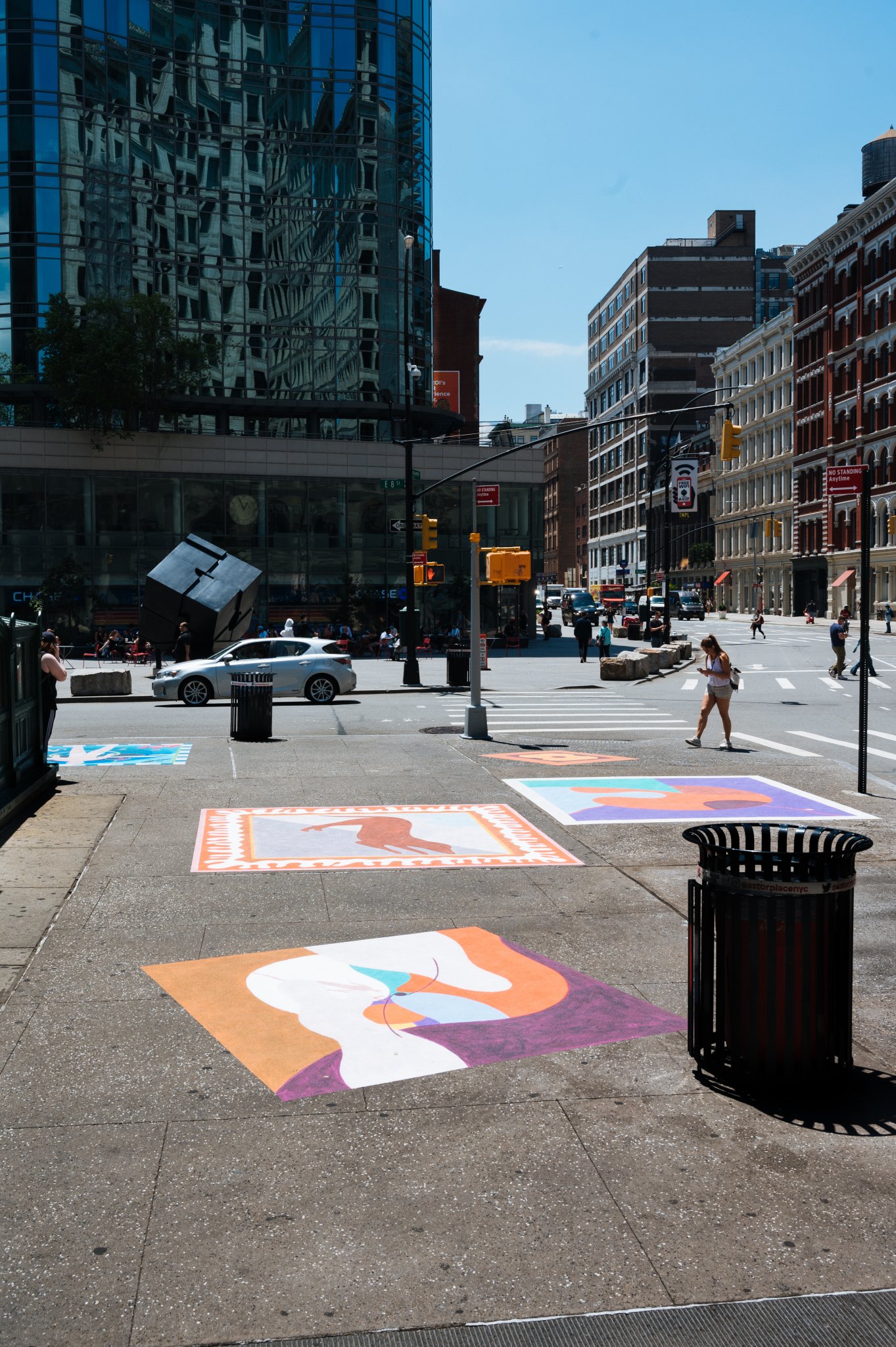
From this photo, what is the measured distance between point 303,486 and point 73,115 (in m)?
20.9

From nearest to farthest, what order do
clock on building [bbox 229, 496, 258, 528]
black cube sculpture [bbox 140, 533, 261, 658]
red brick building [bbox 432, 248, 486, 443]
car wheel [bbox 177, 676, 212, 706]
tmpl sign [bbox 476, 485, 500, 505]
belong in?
tmpl sign [bbox 476, 485, 500, 505], car wheel [bbox 177, 676, 212, 706], black cube sculpture [bbox 140, 533, 261, 658], clock on building [bbox 229, 496, 258, 528], red brick building [bbox 432, 248, 486, 443]

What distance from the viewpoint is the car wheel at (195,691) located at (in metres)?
28.2

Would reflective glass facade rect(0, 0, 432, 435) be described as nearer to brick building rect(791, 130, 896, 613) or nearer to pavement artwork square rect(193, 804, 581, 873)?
brick building rect(791, 130, 896, 613)

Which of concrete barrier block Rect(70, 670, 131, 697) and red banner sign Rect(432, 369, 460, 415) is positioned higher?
red banner sign Rect(432, 369, 460, 415)

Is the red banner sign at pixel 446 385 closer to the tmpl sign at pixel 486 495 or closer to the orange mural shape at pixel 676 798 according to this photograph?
the tmpl sign at pixel 486 495

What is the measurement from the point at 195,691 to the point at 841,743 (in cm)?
1483

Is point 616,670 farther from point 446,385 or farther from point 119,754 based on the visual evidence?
point 446,385

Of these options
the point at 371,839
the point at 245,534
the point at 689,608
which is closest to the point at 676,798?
the point at 371,839

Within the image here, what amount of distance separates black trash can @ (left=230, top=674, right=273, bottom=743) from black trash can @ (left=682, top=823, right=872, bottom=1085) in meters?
14.9

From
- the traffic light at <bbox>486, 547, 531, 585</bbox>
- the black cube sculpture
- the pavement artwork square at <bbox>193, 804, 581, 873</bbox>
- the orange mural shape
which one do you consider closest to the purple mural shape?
the pavement artwork square at <bbox>193, 804, 581, 873</bbox>

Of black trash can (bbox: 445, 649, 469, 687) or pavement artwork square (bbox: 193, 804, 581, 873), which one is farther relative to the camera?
black trash can (bbox: 445, 649, 469, 687)

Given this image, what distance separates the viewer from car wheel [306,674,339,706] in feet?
92.6

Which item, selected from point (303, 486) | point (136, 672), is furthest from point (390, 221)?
point (136, 672)

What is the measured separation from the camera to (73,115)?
2306 inches
